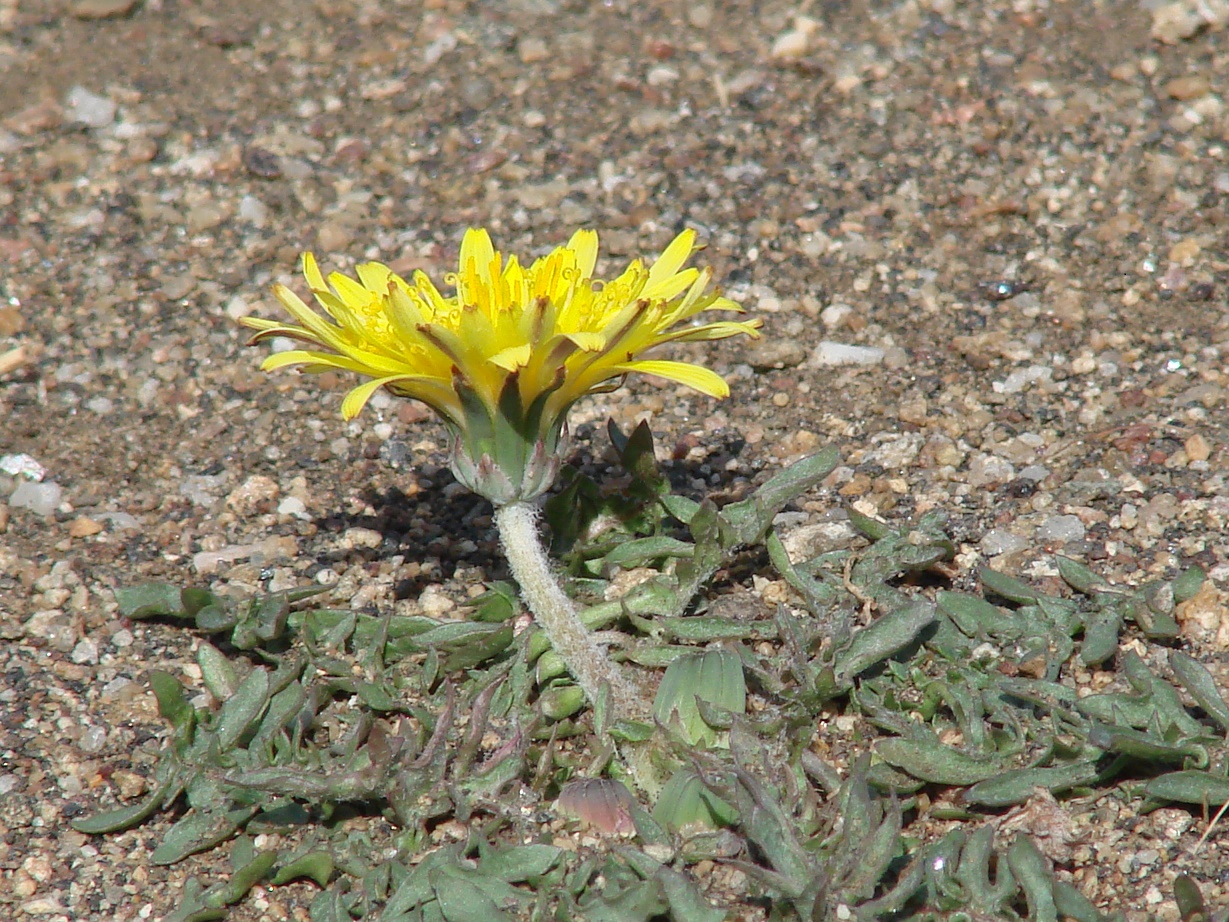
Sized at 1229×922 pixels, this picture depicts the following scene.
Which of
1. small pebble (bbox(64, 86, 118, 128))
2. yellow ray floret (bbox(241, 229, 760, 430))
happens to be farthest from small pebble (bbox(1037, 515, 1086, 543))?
small pebble (bbox(64, 86, 118, 128))

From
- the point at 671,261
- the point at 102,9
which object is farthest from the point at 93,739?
the point at 102,9

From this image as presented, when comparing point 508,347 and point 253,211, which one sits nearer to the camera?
point 508,347

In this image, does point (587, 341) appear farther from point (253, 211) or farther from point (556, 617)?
point (253, 211)

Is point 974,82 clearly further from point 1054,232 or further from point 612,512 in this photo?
point 612,512

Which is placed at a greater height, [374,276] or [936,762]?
[374,276]

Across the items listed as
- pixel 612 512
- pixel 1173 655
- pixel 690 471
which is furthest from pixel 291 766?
pixel 1173 655

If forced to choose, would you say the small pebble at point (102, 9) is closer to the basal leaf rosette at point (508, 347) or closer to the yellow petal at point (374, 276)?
the yellow petal at point (374, 276)

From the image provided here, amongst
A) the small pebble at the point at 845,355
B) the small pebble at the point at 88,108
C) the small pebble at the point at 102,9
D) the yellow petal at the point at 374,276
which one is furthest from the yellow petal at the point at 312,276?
the small pebble at the point at 102,9

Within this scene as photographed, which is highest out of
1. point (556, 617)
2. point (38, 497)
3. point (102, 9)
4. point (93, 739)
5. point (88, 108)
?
point (102, 9)
